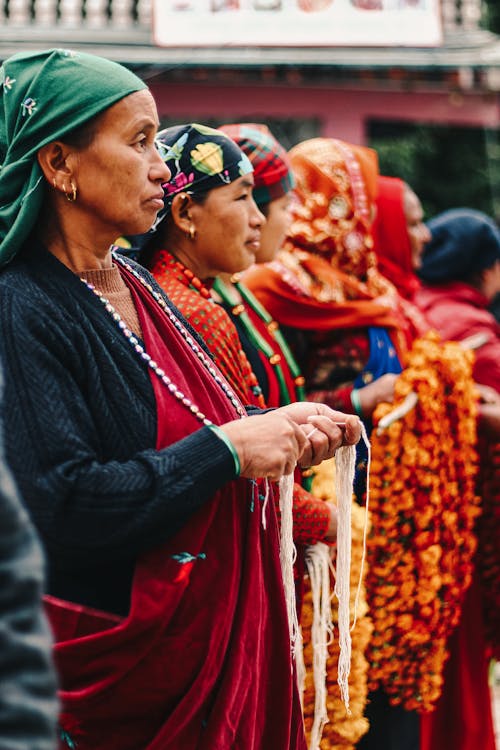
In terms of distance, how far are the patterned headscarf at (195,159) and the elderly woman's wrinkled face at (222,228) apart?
0.04 m

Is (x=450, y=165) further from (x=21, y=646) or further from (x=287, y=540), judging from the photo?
(x=21, y=646)

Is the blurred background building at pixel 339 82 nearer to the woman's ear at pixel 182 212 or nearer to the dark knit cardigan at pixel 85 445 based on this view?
the woman's ear at pixel 182 212

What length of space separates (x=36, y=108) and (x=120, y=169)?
19cm

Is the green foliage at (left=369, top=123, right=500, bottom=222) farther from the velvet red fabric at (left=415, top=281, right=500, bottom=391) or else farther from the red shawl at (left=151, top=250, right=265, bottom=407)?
the red shawl at (left=151, top=250, right=265, bottom=407)

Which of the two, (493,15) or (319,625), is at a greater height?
(319,625)

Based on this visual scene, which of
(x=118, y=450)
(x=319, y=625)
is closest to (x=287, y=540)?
(x=118, y=450)

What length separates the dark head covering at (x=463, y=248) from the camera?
5.23m

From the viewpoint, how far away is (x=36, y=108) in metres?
1.96

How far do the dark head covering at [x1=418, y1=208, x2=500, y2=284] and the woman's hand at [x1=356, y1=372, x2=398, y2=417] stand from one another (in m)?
1.64

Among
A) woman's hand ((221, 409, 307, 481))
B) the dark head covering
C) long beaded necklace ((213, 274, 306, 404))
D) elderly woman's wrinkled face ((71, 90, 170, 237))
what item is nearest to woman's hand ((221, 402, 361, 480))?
woman's hand ((221, 409, 307, 481))

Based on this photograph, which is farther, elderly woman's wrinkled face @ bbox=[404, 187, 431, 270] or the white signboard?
the white signboard

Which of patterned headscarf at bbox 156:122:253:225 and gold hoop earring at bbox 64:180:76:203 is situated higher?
gold hoop earring at bbox 64:180:76:203

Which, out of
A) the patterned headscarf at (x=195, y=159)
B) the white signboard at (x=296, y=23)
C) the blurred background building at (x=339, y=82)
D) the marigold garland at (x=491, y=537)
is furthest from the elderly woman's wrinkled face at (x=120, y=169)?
the white signboard at (x=296, y=23)

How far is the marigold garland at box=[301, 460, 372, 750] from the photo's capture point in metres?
3.09
